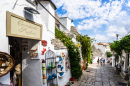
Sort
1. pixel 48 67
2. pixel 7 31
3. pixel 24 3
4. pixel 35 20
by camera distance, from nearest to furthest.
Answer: pixel 7 31 < pixel 24 3 < pixel 35 20 < pixel 48 67

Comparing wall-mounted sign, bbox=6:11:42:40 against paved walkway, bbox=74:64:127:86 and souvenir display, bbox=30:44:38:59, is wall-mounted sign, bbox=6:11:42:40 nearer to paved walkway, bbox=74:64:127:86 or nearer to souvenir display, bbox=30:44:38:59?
souvenir display, bbox=30:44:38:59

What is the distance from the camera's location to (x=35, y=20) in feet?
13.6

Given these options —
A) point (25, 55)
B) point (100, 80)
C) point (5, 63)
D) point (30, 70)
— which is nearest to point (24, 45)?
point (25, 55)

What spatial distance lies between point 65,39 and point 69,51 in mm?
1124

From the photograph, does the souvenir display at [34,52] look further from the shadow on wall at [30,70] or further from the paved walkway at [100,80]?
the paved walkway at [100,80]

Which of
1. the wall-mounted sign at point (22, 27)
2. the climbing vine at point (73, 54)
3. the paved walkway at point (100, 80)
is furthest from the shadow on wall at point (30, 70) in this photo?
the paved walkway at point (100, 80)

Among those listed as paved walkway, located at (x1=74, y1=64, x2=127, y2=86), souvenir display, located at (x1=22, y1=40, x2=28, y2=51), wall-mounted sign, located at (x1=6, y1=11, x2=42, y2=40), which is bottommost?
paved walkway, located at (x1=74, y1=64, x2=127, y2=86)

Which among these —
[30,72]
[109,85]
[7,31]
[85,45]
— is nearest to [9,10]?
[7,31]

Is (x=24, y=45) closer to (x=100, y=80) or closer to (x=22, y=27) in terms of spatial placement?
(x=22, y=27)

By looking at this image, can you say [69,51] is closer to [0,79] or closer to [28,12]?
[28,12]

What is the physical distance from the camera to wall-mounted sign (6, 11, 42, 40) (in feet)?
9.56

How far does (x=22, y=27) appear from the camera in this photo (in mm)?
3395

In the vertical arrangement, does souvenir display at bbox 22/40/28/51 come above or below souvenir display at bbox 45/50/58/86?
above

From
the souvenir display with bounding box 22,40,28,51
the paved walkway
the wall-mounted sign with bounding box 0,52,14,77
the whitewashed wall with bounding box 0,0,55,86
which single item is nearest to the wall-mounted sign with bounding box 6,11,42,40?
the whitewashed wall with bounding box 0,0,55,86
